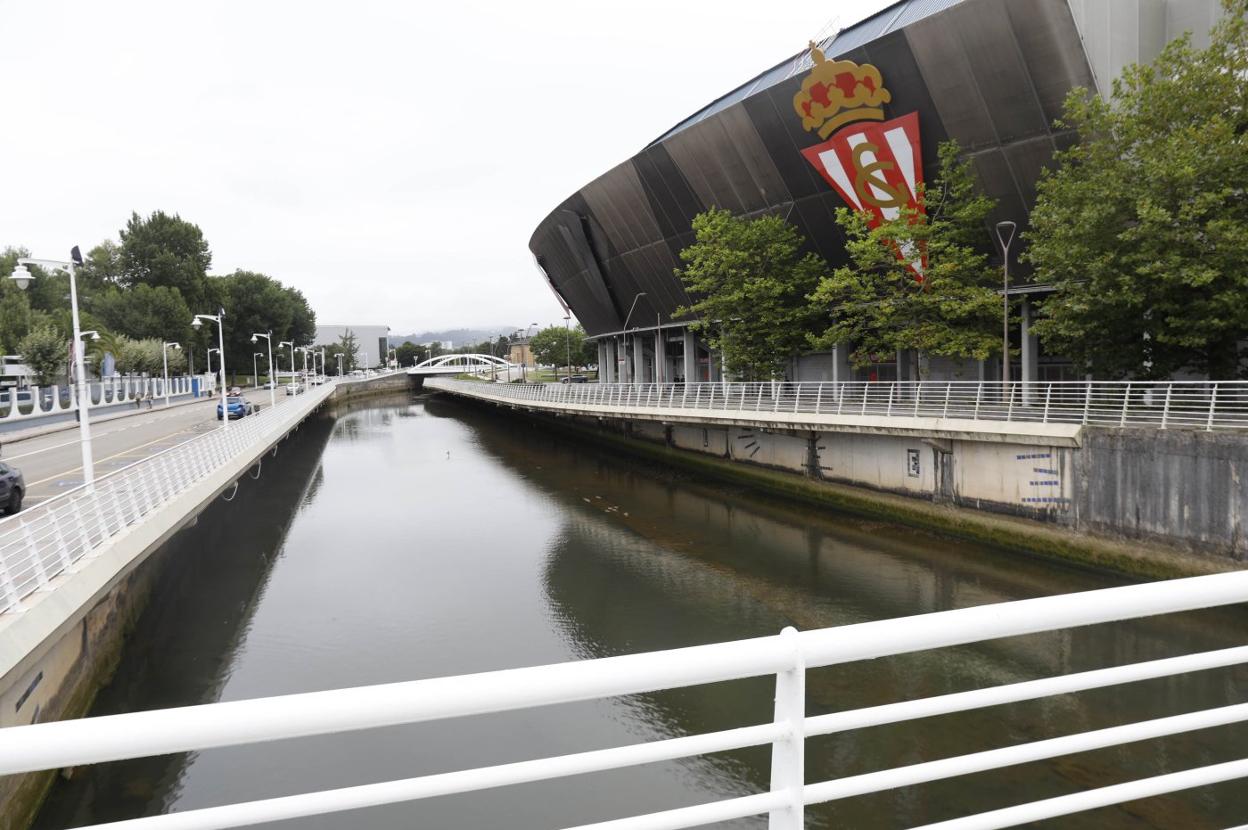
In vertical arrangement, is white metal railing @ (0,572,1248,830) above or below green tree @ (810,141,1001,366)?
below

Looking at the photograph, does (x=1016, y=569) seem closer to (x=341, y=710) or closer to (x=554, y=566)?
(x=554, y=566)

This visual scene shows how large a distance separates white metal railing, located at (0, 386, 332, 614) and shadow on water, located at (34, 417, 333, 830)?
302 centimetres

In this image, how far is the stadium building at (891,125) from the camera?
2530 cm

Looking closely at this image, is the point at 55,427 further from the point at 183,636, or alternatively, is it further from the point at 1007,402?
the point at 1007,402

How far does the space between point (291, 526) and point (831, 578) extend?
67.2 ft

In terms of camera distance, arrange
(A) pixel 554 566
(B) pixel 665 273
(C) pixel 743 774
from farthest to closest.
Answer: (B) pixel 665 273, (A) pixel 554 566, (C) pixel 743 774

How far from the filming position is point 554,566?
910 inches

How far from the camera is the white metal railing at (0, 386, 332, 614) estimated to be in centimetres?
1056

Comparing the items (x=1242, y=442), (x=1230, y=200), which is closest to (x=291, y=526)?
(x=1242, y=442)

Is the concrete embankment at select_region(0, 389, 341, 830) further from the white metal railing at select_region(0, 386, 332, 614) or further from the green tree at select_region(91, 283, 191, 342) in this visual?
the green tree at select_region(91, 283, 191, 342)

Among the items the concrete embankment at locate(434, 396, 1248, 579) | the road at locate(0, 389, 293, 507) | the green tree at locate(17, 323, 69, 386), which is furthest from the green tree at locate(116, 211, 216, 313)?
the concrete embankment at locate(434, 396, 1248, 579)

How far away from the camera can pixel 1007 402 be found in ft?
79.1

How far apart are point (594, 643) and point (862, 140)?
77.2 feet

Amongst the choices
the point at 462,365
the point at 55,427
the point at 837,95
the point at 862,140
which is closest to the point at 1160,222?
the point at 862,140
